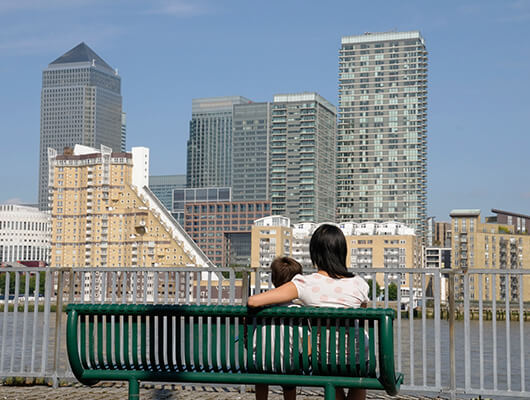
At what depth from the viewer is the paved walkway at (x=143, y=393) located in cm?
671

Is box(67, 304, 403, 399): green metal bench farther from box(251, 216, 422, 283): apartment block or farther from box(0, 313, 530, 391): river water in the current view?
box(251, 216, 422, 283): apartment block

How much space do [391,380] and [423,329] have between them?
294 centimetres

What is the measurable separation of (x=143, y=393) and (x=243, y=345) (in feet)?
10.2

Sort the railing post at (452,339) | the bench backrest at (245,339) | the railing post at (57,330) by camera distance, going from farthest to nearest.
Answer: the railing post at (57,330) → the railing post at (452,339) → the bench backrest at (245,339)

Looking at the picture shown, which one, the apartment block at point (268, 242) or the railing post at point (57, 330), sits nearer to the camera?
the railing post at point (57, 330)

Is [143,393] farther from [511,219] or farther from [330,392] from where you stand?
[511,219]

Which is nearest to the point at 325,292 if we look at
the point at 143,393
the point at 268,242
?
the point at 143,393

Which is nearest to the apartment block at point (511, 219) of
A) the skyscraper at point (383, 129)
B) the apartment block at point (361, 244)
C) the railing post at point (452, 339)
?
the skyscraper at point (383, 129)

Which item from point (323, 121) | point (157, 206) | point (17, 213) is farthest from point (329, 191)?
point (17, 213)

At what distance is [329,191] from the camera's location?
630ft

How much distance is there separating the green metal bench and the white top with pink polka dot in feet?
0.69

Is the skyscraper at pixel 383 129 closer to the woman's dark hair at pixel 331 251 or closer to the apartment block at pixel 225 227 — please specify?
the apartment block at pixel 225 227

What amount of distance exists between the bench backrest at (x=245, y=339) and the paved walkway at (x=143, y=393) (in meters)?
2.50

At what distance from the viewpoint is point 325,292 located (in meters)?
4.22
